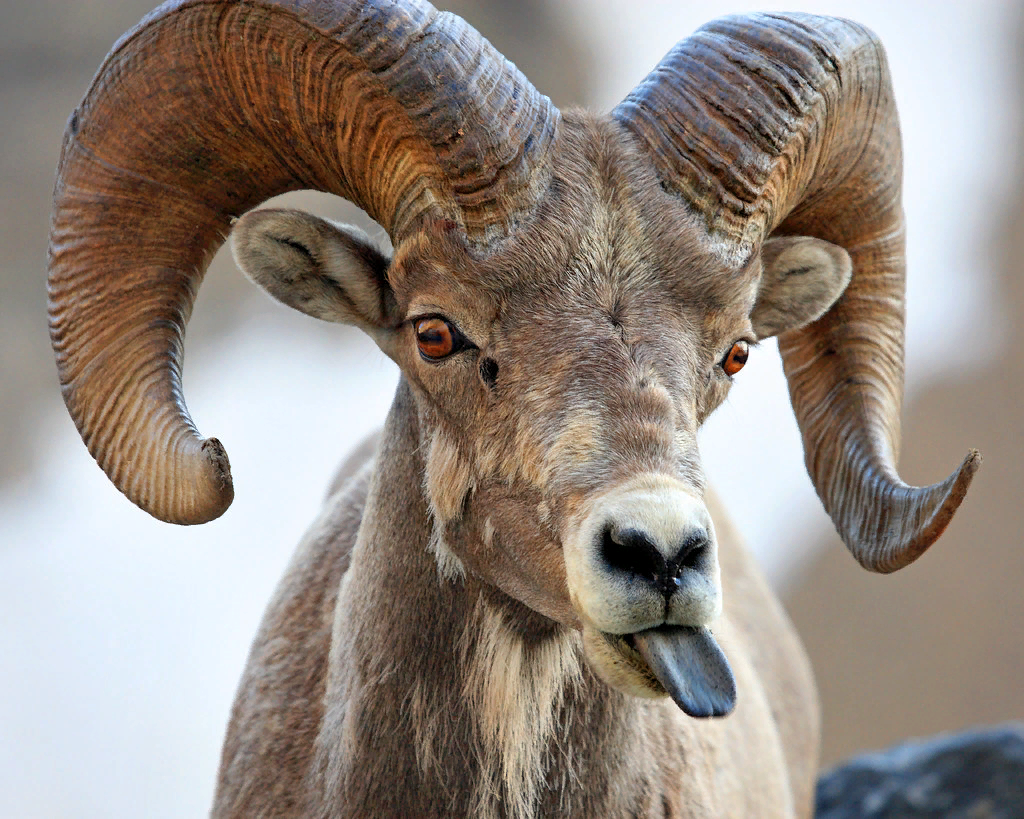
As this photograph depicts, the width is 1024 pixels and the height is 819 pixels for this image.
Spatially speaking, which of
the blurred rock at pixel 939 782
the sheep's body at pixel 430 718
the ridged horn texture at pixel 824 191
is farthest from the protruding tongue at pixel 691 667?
the blurred rock at pixel 939 782

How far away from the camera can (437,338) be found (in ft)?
13.6

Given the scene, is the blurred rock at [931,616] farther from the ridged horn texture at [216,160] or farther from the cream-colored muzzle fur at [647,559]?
the cream-colored muzzle fur at [647,559]

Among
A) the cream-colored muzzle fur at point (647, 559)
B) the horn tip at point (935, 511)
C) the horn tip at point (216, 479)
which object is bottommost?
the cream-colored muzzle fur at point (647, 559)

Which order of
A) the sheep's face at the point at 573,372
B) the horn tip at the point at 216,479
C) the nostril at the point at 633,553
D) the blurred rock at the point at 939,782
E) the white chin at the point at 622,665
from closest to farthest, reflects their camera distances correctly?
the nostril at the point at 633,553 < the sheep's face at the point at 573,372 < the white chin at the point at 622,665 < the horn tip at the point at 216,479 < the blurred rock at the point at 939,782

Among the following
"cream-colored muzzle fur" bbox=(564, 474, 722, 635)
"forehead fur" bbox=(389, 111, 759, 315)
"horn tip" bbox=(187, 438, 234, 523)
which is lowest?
"cream-colored muzzle fur" bbox=(564, 474, 722, 635)

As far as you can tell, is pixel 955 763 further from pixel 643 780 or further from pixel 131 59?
pixel 131 59

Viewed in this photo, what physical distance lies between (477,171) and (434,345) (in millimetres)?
607

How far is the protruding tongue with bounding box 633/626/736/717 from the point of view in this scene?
3.35 meters

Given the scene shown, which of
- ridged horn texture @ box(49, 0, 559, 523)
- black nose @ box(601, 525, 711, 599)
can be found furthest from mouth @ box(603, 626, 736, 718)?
ridged horn texture @ box(49, 0, 559, 523)

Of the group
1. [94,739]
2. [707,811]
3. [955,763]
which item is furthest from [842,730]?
[707,811]

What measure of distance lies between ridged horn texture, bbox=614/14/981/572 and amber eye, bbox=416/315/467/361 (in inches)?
A: 36.3

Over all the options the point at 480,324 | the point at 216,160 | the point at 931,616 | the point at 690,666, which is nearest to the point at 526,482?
the point at 480,324

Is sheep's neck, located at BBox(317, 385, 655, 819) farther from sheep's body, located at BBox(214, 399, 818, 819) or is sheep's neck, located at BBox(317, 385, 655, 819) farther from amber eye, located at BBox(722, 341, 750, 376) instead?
amber eye, located at BBox(722, 341, 750, 376)

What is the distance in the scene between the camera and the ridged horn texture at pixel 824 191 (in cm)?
429
